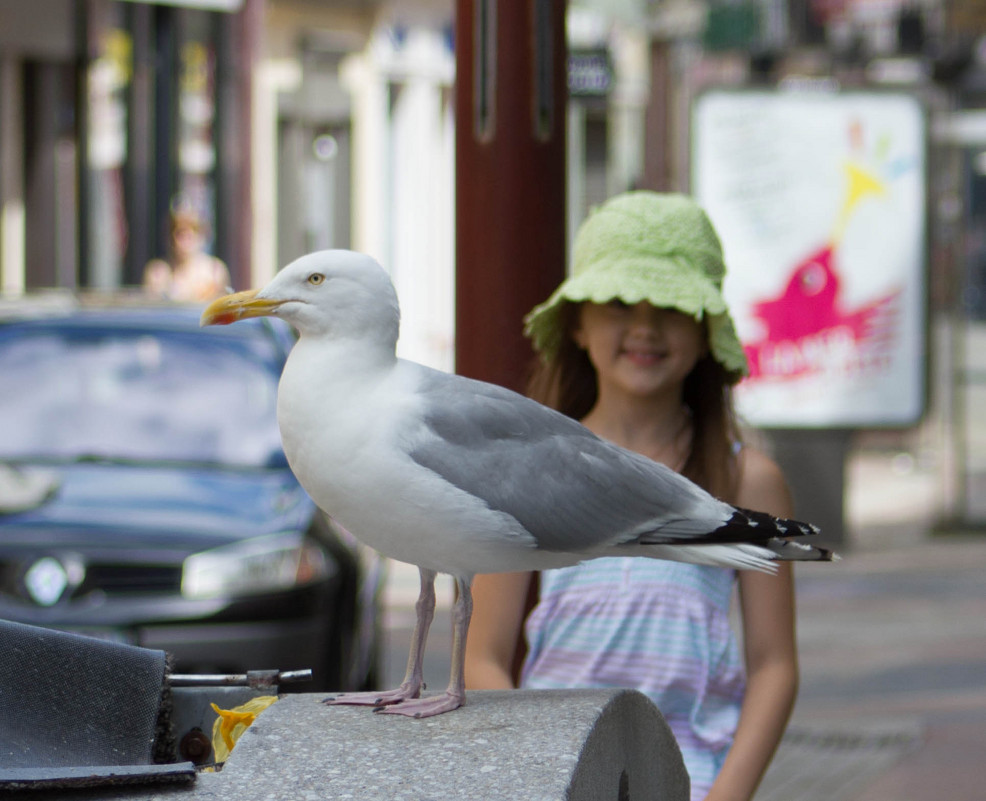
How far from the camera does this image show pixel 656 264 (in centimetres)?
276

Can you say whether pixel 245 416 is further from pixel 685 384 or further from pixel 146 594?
pixel 685 384

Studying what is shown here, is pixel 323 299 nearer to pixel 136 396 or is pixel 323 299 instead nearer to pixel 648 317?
pixel 648 317

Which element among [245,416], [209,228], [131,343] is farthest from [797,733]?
[209,228]

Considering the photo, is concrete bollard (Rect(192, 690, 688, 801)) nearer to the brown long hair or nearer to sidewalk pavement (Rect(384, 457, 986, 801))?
the brown long hair

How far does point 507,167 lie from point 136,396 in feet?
12.4

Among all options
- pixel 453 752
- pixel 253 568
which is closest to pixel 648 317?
pixel 453 752

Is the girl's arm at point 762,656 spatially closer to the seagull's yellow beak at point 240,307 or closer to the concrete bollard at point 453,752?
the concrete bollard at point 453,752

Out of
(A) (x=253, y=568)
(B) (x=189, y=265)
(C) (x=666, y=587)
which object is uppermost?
(B) (x=189, y=265)

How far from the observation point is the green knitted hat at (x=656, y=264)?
271 cm

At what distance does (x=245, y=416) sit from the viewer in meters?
6.61

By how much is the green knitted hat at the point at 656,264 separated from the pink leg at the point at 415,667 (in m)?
0.75

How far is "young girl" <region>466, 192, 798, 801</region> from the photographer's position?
273 centimetres

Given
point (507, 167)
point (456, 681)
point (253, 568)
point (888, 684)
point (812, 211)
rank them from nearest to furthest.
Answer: point (456, 681), point (507, 167), point (253, 568), point (888, 684), point (812, 211)

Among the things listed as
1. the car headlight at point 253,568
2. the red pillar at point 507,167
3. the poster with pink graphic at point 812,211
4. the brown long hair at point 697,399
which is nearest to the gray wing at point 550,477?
the brown long hair at point 697,399
